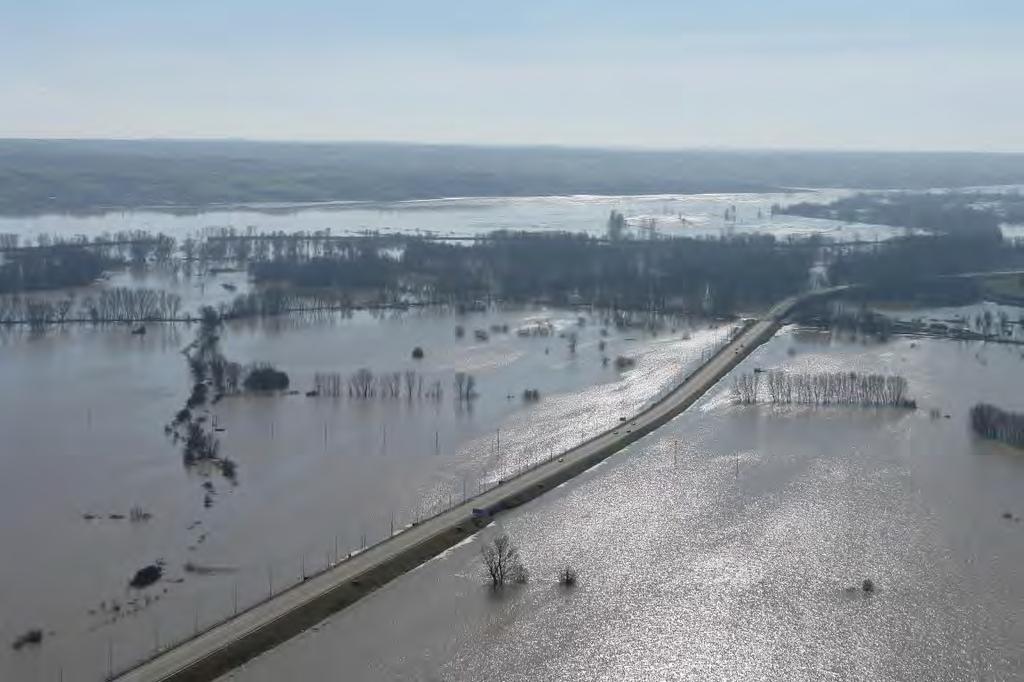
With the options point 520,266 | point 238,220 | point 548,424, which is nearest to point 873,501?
point 548,424

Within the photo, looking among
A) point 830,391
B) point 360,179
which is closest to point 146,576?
point 830,391

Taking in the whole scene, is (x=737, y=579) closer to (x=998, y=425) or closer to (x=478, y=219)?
(x=998, y=425)

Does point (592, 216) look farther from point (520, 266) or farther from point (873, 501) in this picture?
point (873, 501)

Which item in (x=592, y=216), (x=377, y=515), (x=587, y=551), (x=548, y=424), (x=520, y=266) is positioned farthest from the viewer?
(x=592, y=216)

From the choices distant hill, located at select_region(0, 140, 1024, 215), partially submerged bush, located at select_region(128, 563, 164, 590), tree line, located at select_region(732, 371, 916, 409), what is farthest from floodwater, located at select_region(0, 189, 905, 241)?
partially submerged bush, located at select_region(128, 563, 164, 590)

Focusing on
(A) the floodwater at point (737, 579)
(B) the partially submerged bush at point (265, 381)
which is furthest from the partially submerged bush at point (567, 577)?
(B) the partially submerged bush at point (265, 381)

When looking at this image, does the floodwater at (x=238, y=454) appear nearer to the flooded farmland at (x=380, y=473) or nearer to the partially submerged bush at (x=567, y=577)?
the flooded farmland at (x=380, y=473)
